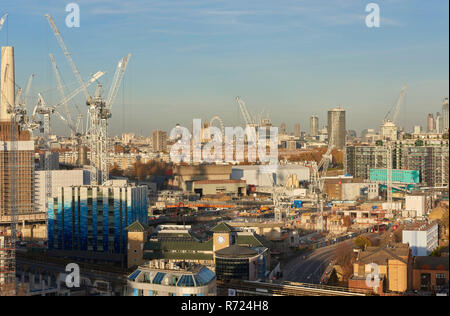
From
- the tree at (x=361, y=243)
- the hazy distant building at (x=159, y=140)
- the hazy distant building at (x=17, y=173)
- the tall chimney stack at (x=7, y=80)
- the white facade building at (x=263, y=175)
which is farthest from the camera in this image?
the hazy distant building at (x=159, y=140)

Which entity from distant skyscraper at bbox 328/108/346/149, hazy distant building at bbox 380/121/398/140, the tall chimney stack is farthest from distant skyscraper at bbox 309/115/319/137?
the tall chimney stack

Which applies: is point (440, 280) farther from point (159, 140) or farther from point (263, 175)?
point (159, 140)

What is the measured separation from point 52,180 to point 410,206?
1023 cm

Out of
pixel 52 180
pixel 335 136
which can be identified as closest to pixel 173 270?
pixel 52 180

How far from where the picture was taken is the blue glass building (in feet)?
46.3

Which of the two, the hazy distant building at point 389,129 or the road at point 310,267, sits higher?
the hazy distant building at point 389,129

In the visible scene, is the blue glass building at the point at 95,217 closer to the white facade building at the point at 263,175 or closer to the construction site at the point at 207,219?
the construction site at the point at 207,219

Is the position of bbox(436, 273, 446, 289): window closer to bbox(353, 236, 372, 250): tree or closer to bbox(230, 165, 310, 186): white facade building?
bbox(353, 236, 372, 250): tree

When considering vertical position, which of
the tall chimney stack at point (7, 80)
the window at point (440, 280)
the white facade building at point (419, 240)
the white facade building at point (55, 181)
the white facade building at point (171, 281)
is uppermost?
the tall chimney stack at point (7, 80)

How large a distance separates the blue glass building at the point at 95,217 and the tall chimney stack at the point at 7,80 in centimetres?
1157

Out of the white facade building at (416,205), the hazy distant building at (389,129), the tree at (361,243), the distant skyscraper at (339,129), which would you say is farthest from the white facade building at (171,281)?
the distant skyscraper at (339,129)

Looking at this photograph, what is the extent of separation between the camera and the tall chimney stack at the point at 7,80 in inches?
994

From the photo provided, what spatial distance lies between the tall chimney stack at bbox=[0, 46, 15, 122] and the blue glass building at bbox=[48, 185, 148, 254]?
11571mm
